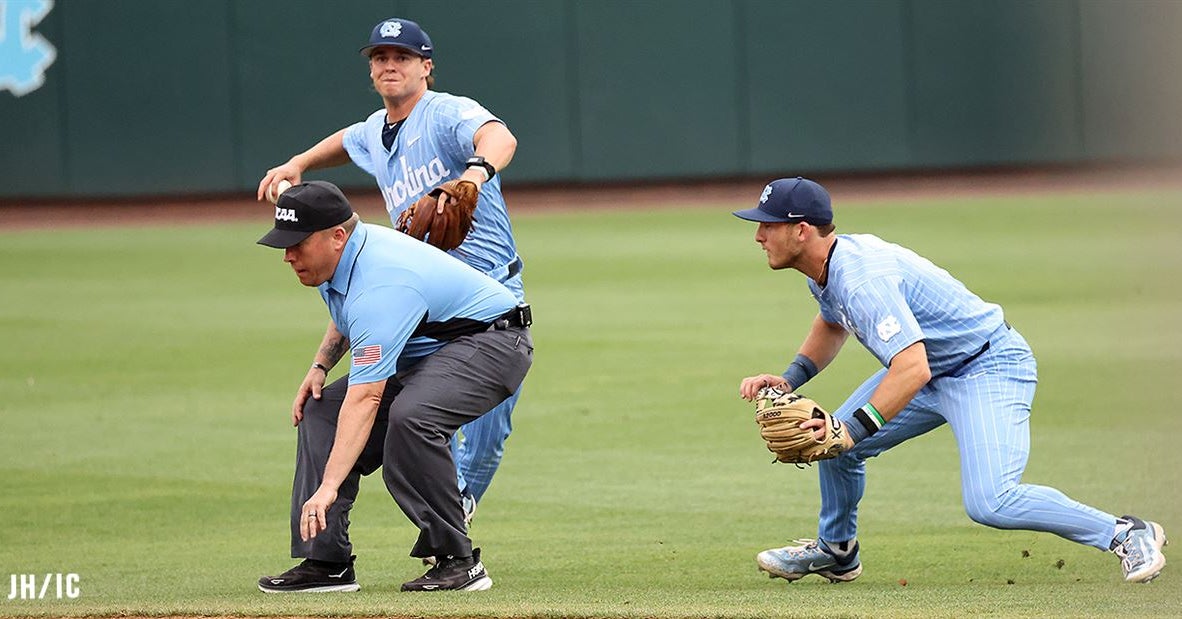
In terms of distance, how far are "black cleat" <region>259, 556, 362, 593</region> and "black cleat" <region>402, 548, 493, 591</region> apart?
220mm

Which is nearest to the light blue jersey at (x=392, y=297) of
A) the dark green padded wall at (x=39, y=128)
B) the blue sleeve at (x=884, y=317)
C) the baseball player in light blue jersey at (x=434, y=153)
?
the baseball player in light blue jersey at (x=434, y=153)

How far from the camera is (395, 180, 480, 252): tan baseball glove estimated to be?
5.73 m

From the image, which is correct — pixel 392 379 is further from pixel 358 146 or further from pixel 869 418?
pixel 869 418

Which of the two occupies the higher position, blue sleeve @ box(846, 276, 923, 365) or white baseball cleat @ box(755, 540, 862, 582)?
blue sleeve @ box(846, 276, 923, 365)

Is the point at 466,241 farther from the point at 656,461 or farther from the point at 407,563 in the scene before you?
the point at 656,461

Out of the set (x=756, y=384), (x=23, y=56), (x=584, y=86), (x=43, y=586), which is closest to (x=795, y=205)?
(x=756, y=384)

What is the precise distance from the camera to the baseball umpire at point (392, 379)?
516cm

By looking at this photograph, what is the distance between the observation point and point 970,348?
5520mm

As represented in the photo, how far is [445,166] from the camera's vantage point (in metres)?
6.27

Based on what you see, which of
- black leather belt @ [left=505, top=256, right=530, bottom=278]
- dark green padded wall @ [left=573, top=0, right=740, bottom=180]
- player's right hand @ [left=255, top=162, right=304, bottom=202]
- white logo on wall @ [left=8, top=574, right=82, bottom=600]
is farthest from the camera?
dark green padded wall @ [left=573, top=0, right=740, bottom=180]

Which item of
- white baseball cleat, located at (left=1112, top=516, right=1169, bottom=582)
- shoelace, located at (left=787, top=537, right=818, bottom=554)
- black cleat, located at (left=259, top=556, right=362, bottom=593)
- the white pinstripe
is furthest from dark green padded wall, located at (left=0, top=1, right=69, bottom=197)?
white baseball cleat, located at (left=1112, top=516, right=1169, bottom=582)

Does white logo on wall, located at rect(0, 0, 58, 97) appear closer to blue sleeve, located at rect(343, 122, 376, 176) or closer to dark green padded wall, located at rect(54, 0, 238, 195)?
dark green padded wall, located at rect(54, 0, 238, 195)

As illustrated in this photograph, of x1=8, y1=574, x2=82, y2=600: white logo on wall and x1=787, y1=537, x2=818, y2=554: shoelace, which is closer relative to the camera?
x1=8, y1=574, x2=82, y2=600: white logo on wall

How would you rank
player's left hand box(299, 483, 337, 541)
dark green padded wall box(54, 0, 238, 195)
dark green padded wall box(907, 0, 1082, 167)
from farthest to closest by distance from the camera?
dark green padded wall box(907, 0, 1082, 167)
dark green padded wall box(54, 0, 238, 195)
player's left hand box(299, 483, 337, 541)
